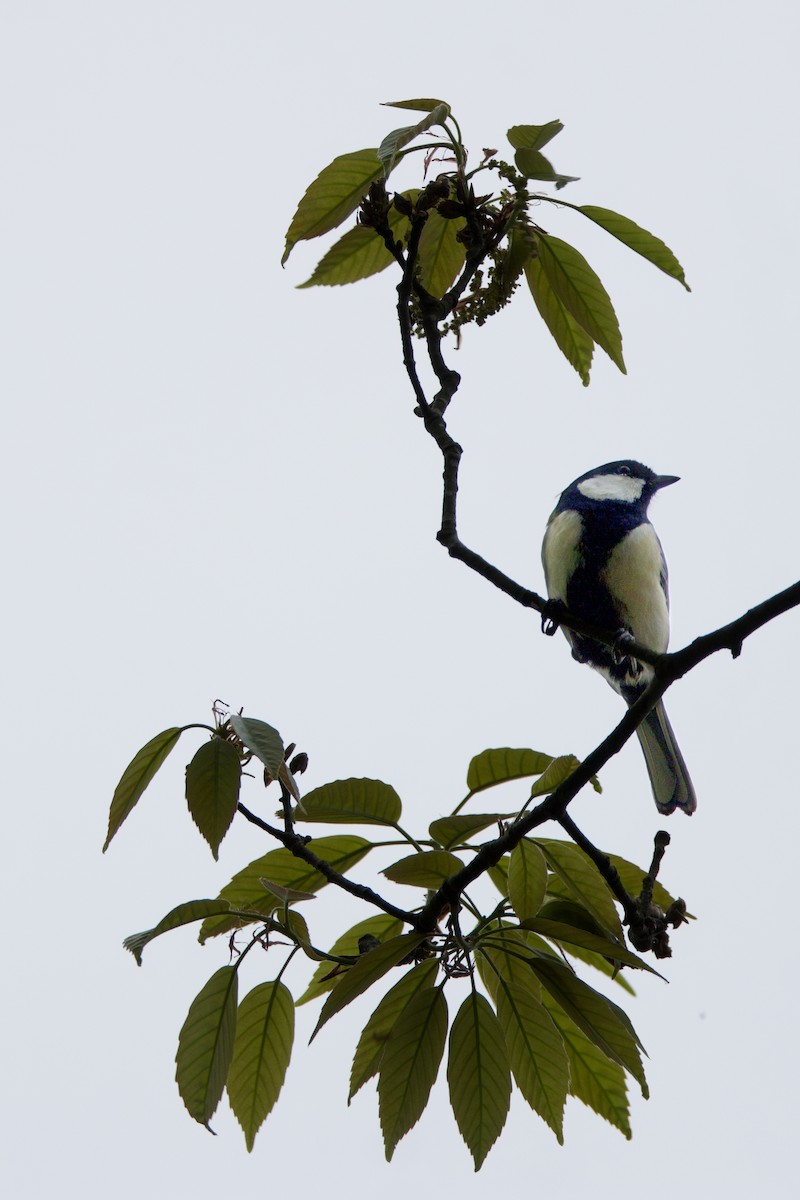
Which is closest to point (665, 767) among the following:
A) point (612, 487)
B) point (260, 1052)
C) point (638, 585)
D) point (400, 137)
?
point (638, 585)

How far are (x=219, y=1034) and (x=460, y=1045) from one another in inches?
16.4

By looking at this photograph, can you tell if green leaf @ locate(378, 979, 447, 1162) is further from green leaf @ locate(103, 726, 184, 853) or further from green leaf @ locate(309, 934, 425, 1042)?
green leaf @ locate(103, 726, 184, 853)

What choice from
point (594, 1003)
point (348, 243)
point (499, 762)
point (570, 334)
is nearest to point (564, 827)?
point (499, 762)

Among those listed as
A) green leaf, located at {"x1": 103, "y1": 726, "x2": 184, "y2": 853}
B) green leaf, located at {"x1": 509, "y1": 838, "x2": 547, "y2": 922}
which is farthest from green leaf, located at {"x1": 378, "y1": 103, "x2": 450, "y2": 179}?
green leaf, located at {"x1": 509, "y1": 838, "x2": 547, "y2": 922}

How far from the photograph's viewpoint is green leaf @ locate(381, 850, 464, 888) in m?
2.00

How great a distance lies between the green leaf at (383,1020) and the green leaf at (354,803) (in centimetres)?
28

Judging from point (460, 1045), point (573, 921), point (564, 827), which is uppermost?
point (564, 827)

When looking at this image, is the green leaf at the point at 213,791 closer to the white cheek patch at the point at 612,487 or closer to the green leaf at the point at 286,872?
the green leaf at the point at 286,872

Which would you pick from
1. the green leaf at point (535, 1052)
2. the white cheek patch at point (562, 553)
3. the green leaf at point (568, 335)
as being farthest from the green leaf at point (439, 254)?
the white cheek patch at point (562, 553)

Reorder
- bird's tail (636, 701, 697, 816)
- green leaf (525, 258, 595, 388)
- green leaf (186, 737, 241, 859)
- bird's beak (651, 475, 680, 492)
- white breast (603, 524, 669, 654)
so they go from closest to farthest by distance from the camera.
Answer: green leaf (186, 737, 241, 859) < green leaf (525, 258, 595, 388) < white breast (603, 524, 669, 654) < bird's tail (636, 701, 697, 816) < bird's beak (651, 475, 680, 492)

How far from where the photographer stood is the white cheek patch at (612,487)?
418 centimetres

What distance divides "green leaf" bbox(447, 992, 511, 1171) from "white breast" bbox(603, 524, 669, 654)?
204cm

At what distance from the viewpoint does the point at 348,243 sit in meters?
2.37

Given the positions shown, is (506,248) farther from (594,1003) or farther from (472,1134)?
(472,1134)
